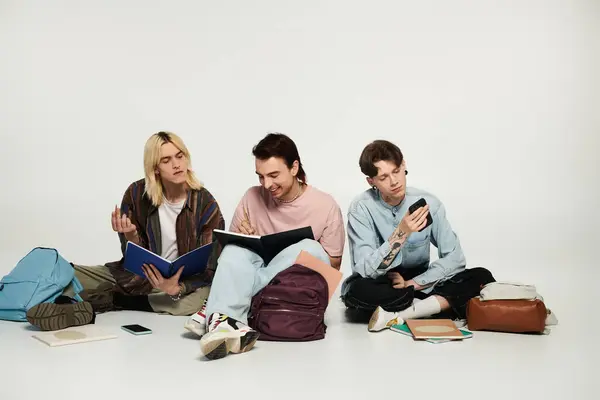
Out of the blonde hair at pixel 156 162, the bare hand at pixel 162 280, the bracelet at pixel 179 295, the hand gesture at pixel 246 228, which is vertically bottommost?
the bracelet at pixel 179 295

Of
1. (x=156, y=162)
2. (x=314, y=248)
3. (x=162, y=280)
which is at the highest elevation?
(x=156, y=162)

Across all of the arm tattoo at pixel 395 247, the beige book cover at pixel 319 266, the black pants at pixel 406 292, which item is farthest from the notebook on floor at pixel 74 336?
the arm tattoo at pixel 395 247

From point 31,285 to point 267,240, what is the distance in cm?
155

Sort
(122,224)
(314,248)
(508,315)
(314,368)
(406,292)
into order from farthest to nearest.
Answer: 1. (122,224)
2. (406,292)
3. (314,248)
4. (508,315)
5. (314,368)

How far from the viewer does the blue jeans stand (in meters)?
4.98

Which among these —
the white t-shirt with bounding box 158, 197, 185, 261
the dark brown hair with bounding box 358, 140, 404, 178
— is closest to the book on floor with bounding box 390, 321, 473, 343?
the dark brown hair with bounding box 358, 140, 404, 178

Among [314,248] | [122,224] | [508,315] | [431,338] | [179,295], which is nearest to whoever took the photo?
[431,338]

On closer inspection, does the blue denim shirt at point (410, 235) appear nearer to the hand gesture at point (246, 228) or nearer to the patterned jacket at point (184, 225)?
the hand gesture at point (246, 228)

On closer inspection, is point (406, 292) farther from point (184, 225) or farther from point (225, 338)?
point (184, 225)

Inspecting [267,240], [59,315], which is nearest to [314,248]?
[267,240]

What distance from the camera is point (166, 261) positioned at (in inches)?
215

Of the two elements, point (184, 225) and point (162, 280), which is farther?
point (184, 225)

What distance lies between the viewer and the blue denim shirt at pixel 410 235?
5.52 meters

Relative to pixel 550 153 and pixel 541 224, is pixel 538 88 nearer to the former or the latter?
pixel 550 153
